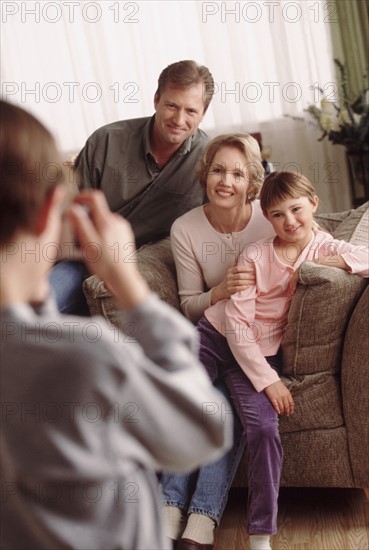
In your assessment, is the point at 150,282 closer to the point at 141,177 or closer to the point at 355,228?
the point at 141,177

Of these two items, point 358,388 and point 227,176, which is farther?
point 227,176

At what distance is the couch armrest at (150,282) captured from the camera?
2357mm

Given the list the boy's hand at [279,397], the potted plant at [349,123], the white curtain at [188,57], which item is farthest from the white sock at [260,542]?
the white curtain at [188,57]

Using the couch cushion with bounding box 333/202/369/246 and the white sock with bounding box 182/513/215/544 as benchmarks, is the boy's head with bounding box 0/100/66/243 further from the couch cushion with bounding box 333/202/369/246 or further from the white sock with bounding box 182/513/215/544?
the couch cushion with bounding box 333/202/369/246

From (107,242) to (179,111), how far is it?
1985 millimetres

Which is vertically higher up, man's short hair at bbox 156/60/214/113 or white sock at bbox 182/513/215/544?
man's short hair at bbox 156/60/214/113

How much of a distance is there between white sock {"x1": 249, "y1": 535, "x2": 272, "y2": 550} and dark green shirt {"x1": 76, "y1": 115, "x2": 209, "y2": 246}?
1201mm

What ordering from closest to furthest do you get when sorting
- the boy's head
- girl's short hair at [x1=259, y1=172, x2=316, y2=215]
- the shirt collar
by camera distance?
the boy's head < girl's short hair at [x1=259, y1=172, x2=316, y2=215] < the shirt collar

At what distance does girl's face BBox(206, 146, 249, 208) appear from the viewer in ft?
8.11

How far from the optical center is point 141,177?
9.43 feet

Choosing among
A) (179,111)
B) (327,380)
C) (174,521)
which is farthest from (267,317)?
(179,111)

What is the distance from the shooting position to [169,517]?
7.29 ft

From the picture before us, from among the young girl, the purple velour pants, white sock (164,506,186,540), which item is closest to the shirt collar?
the young girl

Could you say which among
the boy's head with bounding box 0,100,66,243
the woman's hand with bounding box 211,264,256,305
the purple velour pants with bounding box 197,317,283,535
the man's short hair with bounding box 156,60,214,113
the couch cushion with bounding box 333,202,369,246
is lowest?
the purple velour pants with bounding box 197,317,283,535
